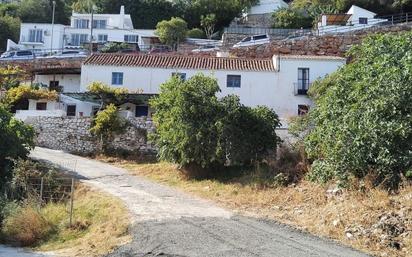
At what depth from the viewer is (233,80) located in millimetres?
33438

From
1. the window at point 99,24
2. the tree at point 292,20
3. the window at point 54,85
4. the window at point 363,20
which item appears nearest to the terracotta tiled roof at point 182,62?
the window at point 54,85

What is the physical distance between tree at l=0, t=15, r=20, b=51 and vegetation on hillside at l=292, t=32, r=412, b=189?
52.7 m

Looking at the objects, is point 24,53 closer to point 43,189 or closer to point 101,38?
point 101,38

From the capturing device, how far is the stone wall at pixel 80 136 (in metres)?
27.9

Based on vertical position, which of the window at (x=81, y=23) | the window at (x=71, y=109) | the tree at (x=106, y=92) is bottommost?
the window at (x=71, y=109)

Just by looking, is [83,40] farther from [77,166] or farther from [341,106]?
[341,106]

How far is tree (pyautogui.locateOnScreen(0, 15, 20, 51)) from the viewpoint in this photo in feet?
201

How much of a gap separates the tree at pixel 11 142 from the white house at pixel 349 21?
30047mm

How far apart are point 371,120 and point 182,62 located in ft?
72.7

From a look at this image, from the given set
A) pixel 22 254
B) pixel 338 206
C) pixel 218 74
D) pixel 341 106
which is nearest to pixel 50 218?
pixel 22 254

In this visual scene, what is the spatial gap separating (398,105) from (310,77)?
1992 centimetres

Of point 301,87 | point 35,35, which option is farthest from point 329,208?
point 35,35

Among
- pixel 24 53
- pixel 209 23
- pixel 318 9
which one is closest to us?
pixel 24 53

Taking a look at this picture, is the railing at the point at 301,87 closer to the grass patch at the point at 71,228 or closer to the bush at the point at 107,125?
the bush at the point at 107,125
